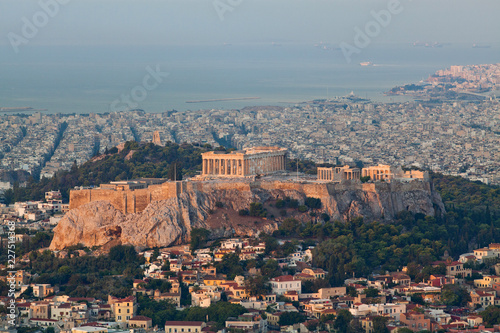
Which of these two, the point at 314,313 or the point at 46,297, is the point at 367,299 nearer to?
the point at 314,313

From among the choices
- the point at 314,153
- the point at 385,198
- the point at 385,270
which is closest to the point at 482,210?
the point at 385,198

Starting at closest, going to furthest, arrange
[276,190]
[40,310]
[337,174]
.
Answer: [40,310]
[276,190]
[337,174]

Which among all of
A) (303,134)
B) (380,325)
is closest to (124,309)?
(380,325)

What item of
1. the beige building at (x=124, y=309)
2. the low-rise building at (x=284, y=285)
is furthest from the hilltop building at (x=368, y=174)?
the beige building at (x=124, y=309)

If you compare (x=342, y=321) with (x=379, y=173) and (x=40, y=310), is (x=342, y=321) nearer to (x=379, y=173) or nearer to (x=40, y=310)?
(x=40, y=310)

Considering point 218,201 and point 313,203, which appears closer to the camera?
point 218,201
